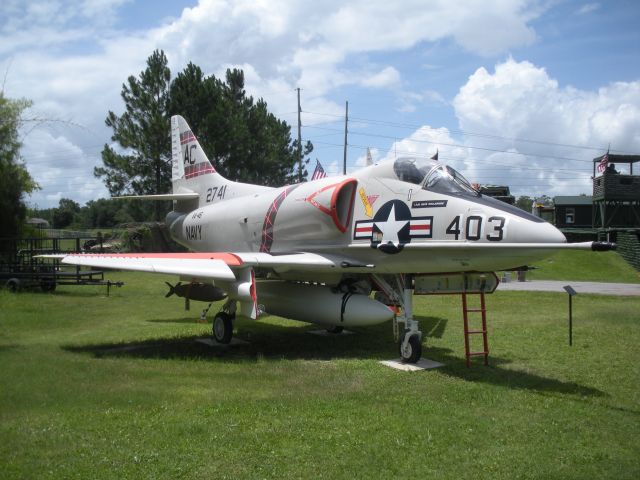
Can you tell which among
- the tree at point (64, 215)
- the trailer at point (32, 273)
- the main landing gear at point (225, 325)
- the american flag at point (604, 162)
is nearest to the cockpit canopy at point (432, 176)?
the main landing gear at point (225, 325)

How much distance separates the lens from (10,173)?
21.4 meters

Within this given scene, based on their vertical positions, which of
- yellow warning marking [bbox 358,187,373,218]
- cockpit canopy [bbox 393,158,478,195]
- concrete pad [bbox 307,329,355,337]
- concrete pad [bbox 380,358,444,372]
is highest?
cockpit canopy [bbox 393,158,478,195]

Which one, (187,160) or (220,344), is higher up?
(187,160)

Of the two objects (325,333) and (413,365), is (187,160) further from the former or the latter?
(413,365)

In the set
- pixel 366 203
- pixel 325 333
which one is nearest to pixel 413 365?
pixel 366 203

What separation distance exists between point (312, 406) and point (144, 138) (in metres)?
28.7

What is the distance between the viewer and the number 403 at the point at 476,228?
7.69 metres

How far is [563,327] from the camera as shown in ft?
40.4

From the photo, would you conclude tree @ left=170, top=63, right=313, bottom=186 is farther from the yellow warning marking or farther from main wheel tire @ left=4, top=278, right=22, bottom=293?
the yellow warning marking

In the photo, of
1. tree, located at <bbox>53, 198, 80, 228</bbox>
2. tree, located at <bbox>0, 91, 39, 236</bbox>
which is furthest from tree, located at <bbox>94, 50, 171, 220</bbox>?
tree, located at <bbox>53, 198, 80, 228</bbox>

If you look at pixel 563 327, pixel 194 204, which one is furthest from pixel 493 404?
pixel 194 204

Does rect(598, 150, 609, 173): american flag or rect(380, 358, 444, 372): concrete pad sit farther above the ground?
rect(598, 150, 609, 173): american flag

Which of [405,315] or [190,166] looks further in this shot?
[190,166]

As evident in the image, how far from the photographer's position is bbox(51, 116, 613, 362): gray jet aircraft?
26.0ft
